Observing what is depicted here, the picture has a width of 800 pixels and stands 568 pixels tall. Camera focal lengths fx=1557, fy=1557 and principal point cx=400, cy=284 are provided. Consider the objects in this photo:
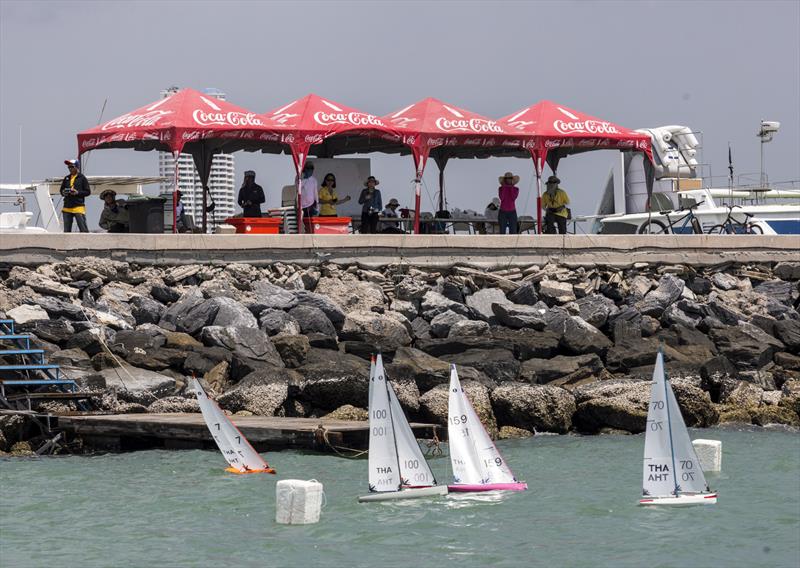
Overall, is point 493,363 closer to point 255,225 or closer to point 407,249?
point 407,249

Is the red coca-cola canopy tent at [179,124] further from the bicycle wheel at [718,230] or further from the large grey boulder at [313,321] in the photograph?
the bicycle wheel at [718,230]

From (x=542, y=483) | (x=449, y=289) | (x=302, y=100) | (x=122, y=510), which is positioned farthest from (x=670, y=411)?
(x=302, y=100)

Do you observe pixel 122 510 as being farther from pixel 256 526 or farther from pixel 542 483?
pixel 542 483

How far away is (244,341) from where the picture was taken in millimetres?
29125

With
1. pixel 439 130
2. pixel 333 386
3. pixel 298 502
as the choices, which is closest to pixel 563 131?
pixel 439 130

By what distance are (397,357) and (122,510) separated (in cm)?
878

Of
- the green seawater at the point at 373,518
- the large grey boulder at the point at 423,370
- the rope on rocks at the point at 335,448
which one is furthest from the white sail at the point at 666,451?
the large grey boulder at the point at 423,370

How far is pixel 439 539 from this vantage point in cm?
2033

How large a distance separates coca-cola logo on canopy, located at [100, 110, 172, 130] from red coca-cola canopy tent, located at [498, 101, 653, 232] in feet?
27.0

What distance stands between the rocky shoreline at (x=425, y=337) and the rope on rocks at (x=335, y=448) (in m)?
2.20

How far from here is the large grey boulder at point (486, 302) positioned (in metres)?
32.8

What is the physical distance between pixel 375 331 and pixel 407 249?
144 inches

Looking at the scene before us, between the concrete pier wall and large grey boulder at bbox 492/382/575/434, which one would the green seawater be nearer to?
large grey boulder at bbox 492/382/575/434

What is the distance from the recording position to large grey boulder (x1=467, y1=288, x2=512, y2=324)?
3284cm
